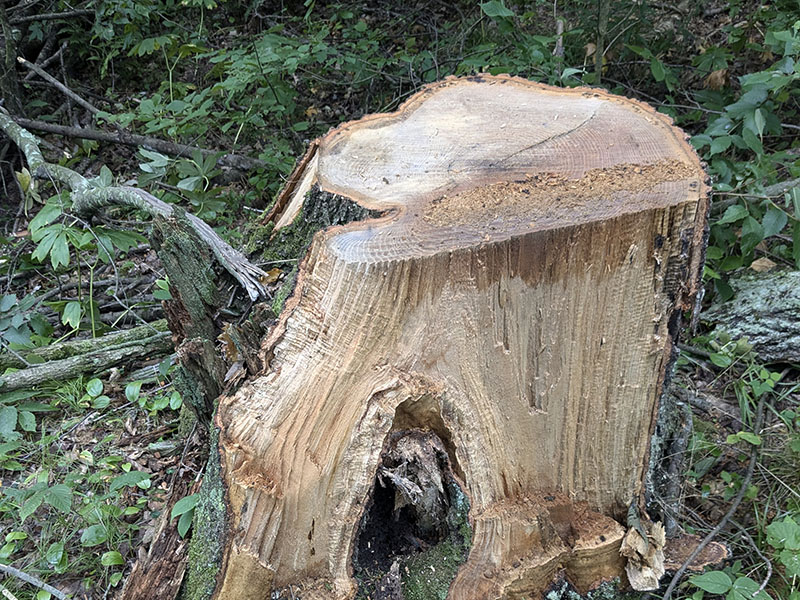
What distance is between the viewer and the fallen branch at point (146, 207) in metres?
1.80

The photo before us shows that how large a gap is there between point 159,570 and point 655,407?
1436 mm

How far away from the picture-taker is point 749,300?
2359mm

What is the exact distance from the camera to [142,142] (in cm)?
392

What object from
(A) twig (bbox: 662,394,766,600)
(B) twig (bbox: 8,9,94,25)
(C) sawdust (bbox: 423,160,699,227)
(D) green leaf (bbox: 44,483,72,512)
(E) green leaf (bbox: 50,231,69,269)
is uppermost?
(B) twig (bbox: 8,9,94,25)

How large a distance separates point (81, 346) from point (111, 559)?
1116 millimetres

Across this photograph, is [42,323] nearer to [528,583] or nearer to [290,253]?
[290,253]

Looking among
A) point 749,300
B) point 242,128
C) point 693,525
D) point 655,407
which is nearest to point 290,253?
point 655,407

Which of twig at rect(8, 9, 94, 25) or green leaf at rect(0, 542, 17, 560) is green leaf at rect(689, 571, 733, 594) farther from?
twig at rect(8, 9, 94, 25)

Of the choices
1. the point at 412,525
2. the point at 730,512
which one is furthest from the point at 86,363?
the point at 730,512

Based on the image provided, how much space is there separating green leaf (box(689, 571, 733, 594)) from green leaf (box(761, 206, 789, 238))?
1274 millimetres

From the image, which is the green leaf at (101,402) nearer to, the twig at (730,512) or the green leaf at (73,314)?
the green leaf at (73,314)

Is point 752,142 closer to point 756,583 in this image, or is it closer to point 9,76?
point 756,583

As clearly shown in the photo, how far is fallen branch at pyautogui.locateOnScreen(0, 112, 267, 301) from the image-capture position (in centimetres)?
180

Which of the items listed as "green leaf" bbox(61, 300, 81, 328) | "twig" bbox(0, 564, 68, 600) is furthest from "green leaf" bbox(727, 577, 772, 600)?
"green leaf" bbox(61, 300, 81, 328)
